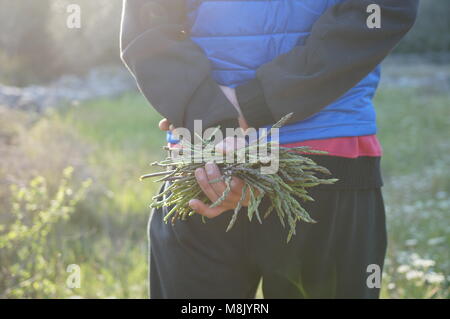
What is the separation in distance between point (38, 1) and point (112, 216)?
48.2 feet

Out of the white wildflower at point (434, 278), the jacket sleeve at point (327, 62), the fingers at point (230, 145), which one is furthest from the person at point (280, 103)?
the white wildflower at point (434, 278)

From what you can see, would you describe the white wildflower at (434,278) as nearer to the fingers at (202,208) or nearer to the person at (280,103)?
the person at (280,103)

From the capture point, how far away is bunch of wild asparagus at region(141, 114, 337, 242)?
134 centimetres

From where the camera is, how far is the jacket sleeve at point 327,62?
56.1 inches

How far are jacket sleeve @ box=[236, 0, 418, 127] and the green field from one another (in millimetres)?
1457

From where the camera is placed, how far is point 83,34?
659 inches

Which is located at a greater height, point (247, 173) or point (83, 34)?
point (83, 34)

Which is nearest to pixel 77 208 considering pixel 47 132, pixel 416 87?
pixel 47 132

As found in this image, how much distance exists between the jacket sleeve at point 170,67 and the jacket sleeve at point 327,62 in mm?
110

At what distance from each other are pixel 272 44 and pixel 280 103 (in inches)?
8.3

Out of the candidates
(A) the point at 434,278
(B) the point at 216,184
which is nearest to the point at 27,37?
(A) the point at 434,278

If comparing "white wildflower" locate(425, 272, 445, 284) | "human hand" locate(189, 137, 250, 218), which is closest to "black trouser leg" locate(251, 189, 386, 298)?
"human hand" locate(189, 137, 250, 218)

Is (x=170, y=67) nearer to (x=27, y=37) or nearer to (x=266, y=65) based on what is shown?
(x=266, y=65)
